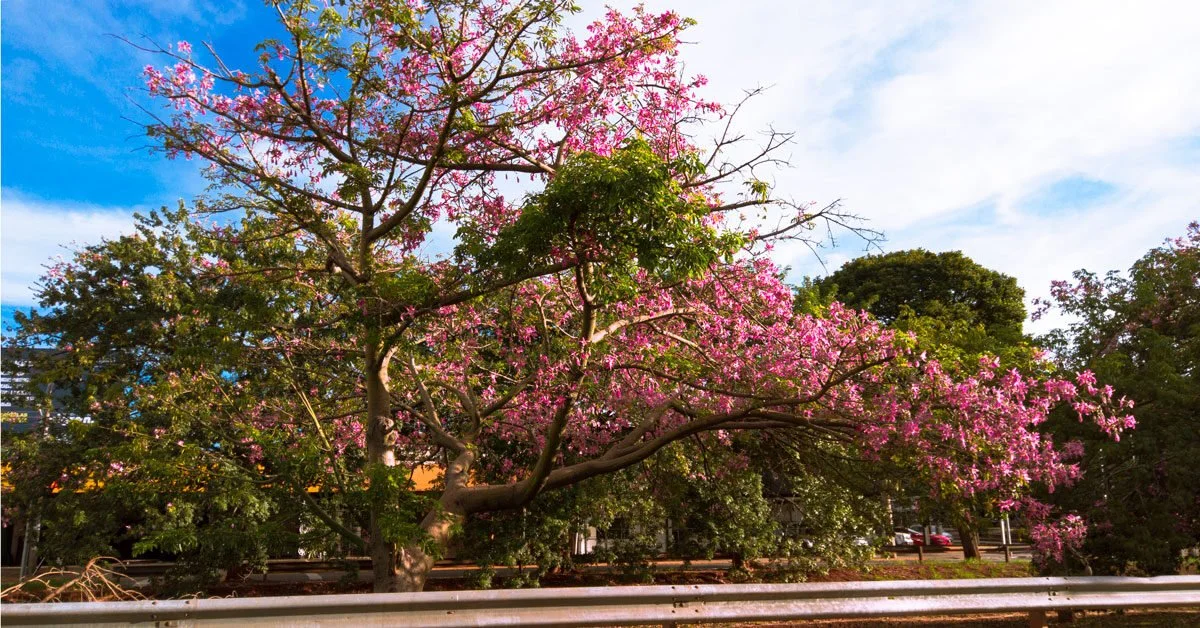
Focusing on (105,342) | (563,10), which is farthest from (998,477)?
(105,342)

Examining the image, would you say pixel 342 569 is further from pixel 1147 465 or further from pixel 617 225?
pixel 1147 465

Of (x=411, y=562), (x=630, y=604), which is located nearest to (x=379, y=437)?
(x=411, y=562)

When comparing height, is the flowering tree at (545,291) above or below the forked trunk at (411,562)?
above

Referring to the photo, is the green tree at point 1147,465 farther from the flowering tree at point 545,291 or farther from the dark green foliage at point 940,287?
the dark green foliage at point 940,287

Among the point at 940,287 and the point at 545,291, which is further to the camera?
the point at 940,287

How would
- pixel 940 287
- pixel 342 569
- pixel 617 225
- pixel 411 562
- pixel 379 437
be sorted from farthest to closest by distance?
1. pixel 940 287
2. pixel 342 569
3. pixel 379 437
4. pixel 411 562
5. pixel 617 225

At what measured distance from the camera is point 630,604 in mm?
5770

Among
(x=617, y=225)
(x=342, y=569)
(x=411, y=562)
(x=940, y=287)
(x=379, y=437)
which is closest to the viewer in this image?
(x=617, y=225)

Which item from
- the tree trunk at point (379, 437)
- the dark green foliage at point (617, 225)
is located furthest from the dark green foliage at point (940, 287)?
the dark green foliage at point (617, 225)

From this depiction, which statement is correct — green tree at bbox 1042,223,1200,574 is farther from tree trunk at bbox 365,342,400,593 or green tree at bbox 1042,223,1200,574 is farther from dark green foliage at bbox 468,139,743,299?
tree trunk at bbox 365,342,400,593

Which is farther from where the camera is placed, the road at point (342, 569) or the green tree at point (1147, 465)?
the road at point (342, 569)

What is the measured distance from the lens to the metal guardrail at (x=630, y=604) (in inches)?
196

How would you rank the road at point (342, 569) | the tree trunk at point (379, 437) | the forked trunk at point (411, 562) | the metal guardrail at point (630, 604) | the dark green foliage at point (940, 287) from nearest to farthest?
the metal guardrail at point (630, 604) < the forked trunk at point (411, 562) < the tree trunk at point (379, 437) < the road at point (342, 569) < the dark green foliage at point (940, 287)

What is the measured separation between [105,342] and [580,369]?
1341 centimetres
